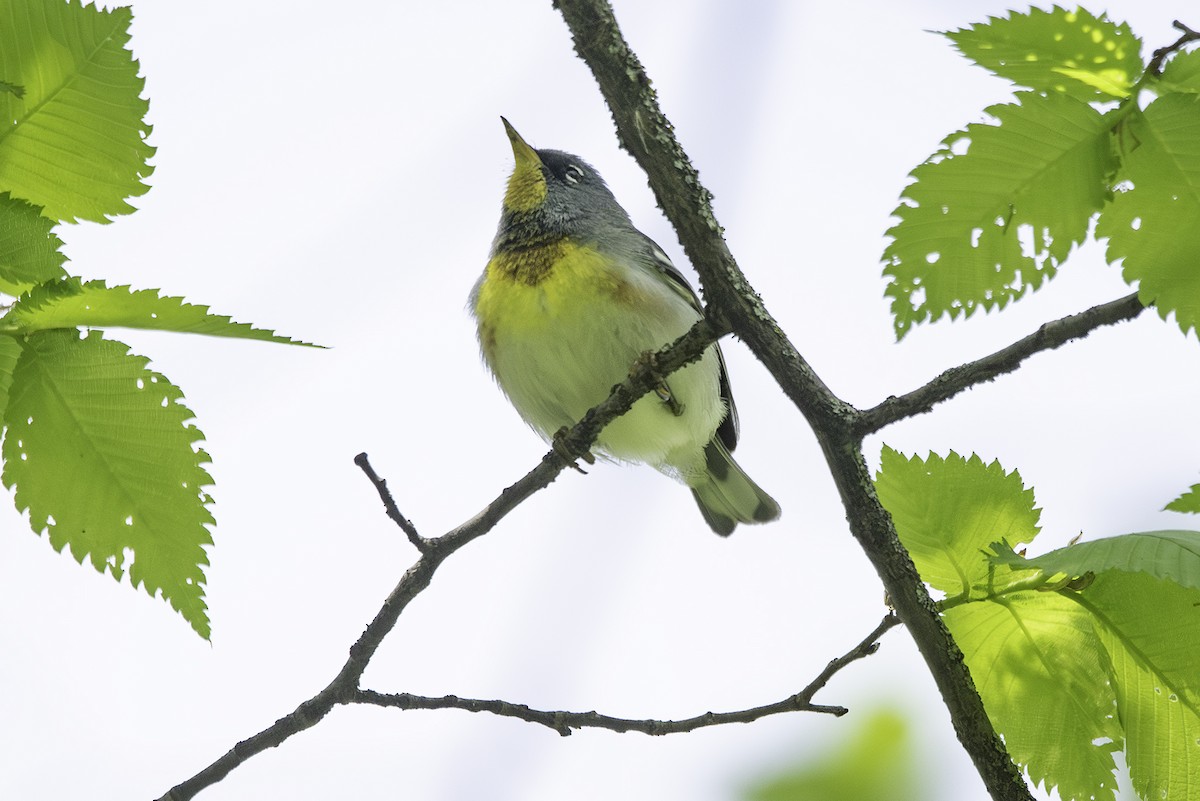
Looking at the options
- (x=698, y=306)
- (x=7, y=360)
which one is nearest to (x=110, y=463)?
(x=7, y=360)

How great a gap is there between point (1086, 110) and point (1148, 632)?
0.85m

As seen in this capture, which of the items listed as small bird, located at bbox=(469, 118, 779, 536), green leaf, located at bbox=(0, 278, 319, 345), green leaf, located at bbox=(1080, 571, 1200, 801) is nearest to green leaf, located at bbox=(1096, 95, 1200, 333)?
green leaf, located at bbox=(1080, 571, 1200, 801)

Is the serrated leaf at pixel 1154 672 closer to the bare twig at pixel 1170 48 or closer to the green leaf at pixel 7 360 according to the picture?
the bare twig at pixel 1170 48

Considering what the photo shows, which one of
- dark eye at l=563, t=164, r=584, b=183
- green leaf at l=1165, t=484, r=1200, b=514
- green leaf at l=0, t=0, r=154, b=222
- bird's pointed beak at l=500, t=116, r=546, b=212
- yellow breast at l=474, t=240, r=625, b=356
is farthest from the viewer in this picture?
dark eye at l=563, t=164, r=584, b=183

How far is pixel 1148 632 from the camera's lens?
172 cm

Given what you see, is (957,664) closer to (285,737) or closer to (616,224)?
(285,737)

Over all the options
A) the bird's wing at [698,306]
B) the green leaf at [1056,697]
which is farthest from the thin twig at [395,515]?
the bird's wing at [698,306]

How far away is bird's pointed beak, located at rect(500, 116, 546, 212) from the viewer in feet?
17.4

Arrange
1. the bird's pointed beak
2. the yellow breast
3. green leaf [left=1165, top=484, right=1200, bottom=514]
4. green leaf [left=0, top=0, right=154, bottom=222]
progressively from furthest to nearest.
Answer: the bird's pointed beak → the yellow breast → green leaf [left=0, top=0, right=154, bottom=222] → green leaf [left=1165, top=484, right=1200, bottom=514]

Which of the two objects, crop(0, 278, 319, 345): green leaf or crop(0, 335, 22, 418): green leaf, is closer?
crop(0, 278, 319, 345): green leaf

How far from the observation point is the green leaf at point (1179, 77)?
138 centimetres

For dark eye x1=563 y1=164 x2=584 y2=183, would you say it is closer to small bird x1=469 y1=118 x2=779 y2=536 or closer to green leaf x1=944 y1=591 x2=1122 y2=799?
small bird x1=469 y1=118 x2=779 y2=536

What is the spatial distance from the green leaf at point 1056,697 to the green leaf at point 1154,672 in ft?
0.11

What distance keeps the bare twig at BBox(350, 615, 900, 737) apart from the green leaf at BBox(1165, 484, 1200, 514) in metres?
1.03
